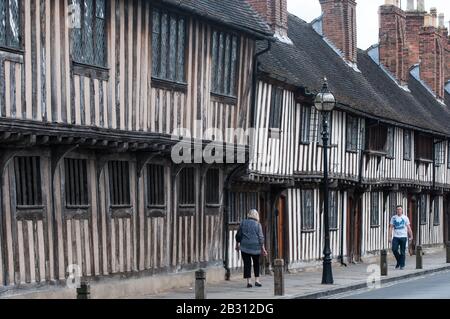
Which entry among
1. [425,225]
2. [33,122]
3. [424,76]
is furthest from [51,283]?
[424,76]

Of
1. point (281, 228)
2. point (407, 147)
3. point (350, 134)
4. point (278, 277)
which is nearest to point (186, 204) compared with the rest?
point (278, 277)

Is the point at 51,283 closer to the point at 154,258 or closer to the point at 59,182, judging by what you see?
the point at 59,182

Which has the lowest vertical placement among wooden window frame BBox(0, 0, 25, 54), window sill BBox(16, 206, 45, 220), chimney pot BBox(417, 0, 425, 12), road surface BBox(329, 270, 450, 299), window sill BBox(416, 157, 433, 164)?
road surface BBox(329, 270, 450, 299)

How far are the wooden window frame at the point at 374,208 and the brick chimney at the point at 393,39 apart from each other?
856cm

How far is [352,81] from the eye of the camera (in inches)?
1389

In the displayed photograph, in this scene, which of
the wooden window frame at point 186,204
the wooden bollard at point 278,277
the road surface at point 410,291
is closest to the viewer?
the wooden bollard at point 278,277

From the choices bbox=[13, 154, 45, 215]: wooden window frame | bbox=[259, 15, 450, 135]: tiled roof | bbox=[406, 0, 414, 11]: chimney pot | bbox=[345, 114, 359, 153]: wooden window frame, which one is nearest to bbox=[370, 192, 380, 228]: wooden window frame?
bbox=[259, 15, 450, 135]: tiled roof

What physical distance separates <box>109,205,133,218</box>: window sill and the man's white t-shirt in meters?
11.1

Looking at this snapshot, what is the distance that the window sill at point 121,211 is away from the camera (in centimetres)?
1911

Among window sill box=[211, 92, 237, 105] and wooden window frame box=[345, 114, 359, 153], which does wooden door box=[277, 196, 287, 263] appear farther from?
wooden window frame box=[345, 114, 359, 153]

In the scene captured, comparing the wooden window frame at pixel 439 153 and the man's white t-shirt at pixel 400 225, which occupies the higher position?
the wooden window frame at pixel 439 153

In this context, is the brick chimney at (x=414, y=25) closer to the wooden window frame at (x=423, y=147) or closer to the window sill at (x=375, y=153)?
the wooden window frame at (x=423, y=147)

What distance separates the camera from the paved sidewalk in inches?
783

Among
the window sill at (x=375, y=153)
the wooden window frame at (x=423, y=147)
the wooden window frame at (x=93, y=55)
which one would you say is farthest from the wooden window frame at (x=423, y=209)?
the wooden window frame at (x=93, y=55)
